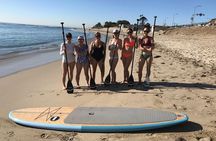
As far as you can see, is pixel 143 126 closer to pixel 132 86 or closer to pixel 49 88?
pixel 132 86

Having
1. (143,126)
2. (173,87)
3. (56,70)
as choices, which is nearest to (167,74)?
(173,87)

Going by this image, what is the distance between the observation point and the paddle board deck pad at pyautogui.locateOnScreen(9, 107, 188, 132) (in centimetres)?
510

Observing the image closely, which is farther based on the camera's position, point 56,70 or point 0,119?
point 56,70

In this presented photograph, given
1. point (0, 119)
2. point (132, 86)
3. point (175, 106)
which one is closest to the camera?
point (0, 119)

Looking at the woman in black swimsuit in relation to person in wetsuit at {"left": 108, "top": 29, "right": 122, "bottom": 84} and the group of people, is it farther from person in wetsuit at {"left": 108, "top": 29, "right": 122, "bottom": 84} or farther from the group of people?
person in wetsuit at {"left": 108, "top": 29, "right": 122, "bottom": 84}

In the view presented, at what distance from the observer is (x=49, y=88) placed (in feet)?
27.8

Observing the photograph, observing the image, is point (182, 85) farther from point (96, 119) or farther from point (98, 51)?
point (96, 119)

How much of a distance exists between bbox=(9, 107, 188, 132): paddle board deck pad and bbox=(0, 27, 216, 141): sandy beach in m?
0.10

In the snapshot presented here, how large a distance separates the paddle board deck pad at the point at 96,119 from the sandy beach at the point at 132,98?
0.34 feet

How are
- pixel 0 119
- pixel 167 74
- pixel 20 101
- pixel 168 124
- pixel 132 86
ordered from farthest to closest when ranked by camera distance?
pixel 167 74, pixel 132 86, pixel 20 101, pixel 0 119, pixel 168 124

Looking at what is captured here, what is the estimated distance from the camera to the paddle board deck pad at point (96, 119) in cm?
510

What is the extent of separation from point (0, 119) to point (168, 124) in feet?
10.5

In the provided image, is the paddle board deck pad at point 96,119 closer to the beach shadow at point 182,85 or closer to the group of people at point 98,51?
the group of people at point 98,51

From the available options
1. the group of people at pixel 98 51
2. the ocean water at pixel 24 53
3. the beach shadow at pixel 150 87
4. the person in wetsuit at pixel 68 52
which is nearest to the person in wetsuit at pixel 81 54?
the group of people at pixel 98 51
